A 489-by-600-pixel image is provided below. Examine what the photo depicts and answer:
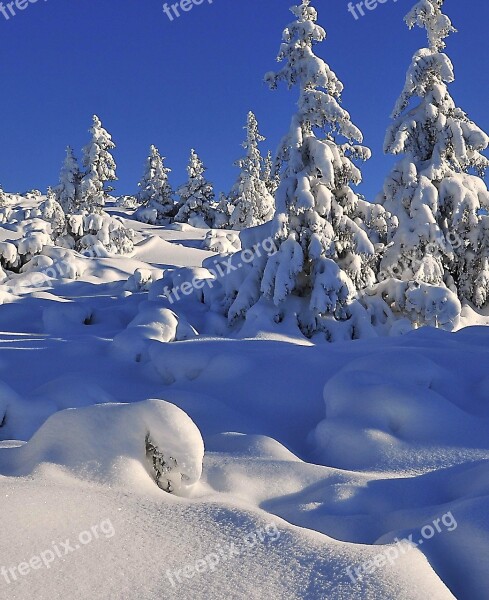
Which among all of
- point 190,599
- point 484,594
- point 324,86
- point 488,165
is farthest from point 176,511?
point 488,165

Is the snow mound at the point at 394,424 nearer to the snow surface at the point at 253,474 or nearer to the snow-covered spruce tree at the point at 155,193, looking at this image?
the snow surface at the point at 253,474

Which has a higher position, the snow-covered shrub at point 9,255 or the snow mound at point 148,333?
the snow-covered shrub at point 9,255

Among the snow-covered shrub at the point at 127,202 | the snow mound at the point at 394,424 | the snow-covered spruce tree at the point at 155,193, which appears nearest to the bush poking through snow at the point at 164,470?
the snow mound at the point at 394,424

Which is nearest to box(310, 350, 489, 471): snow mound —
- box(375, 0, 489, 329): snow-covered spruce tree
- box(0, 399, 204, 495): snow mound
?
box(0, 399, 204, 495): snow mound

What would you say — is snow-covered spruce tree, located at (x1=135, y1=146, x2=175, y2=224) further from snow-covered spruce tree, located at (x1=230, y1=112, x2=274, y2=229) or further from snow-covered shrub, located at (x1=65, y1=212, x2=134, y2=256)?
snow-covered shrub, located at (x1=65, y1=212, x2=134, y2=256)

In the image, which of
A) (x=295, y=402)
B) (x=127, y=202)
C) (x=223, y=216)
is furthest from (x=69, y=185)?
(x=295, y=402)

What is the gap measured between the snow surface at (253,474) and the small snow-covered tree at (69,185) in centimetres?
A: 3697

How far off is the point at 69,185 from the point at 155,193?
11.2 m

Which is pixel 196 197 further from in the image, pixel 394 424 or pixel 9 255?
pixel 394 424

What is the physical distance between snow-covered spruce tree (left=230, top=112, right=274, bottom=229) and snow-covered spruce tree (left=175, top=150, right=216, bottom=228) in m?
4.83

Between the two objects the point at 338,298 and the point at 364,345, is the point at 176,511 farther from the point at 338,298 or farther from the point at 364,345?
the point at 338,298

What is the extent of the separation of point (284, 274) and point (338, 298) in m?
1.36

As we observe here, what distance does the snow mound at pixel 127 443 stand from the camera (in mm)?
2807

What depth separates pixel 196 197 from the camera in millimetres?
46562
